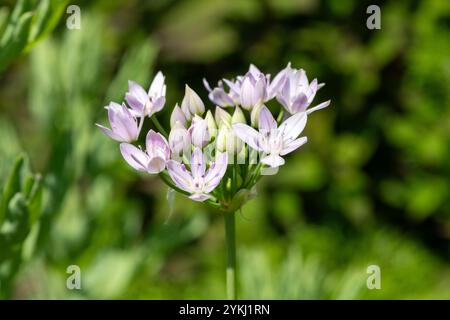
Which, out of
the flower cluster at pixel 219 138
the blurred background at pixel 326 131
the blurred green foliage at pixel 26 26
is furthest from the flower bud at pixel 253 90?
the blurred background at pixel 326 131

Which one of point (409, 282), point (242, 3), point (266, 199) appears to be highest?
point (242, 3)

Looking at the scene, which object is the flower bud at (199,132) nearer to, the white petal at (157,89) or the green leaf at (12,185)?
the white petal at (157,89)

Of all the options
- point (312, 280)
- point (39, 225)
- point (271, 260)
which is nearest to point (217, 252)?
point (271, 260)

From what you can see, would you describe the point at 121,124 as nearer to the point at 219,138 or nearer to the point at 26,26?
the point at 219,138

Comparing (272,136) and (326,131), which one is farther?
(326,131)

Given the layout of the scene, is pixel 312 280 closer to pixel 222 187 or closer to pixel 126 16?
pixel 222 187

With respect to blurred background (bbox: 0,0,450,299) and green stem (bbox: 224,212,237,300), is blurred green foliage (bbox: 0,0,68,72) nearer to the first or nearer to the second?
green stem (bbox: 224,212,237,300)

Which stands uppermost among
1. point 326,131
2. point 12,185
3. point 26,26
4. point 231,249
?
point 326,131

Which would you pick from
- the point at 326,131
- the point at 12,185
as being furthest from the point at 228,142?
the point at 326,131
